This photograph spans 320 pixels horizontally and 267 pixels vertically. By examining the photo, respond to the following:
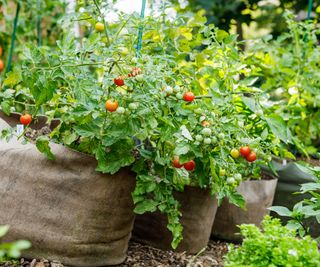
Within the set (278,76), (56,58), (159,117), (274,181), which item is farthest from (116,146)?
(278,76)

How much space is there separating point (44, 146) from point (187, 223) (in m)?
0.77

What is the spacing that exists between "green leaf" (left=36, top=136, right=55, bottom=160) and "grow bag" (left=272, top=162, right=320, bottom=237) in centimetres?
145

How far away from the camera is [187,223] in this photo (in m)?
2.42

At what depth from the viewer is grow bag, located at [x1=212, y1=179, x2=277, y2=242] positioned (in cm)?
275

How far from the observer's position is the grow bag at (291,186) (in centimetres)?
303

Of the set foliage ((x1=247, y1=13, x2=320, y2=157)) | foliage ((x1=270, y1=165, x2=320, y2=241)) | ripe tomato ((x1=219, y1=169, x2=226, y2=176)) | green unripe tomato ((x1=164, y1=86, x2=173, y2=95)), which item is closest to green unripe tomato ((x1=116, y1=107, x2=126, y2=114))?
green unripe tomato ((x1=164, y1=86, x2=173, y2=95))

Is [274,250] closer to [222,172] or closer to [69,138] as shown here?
[222,172]

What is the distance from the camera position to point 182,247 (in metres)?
2.44

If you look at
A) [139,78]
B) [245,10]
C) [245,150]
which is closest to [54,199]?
[139,78]

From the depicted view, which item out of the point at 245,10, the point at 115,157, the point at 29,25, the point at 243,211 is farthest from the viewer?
the point at 245,10

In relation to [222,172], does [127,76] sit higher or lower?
higher

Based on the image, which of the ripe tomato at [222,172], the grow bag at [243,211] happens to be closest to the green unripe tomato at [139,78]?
the ripe tomato at [222,172]

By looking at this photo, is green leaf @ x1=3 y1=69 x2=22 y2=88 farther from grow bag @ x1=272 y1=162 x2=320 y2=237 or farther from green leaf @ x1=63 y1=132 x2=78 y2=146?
grow bag @ x1=272 y1=162 x2=320 y2=237

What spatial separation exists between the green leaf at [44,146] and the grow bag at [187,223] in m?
0.63
